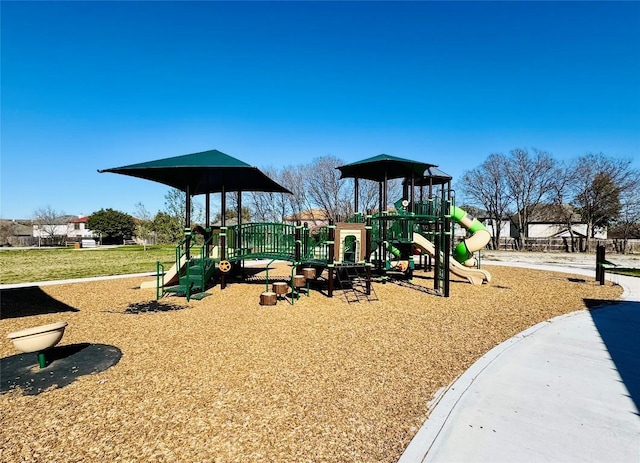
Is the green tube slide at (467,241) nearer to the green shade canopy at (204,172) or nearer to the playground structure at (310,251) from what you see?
the playground structure at (310,251)

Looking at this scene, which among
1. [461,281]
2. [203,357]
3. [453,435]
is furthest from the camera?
[461,281]

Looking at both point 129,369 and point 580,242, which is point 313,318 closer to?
point 129,369

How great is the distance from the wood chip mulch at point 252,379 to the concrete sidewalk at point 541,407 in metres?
0.31

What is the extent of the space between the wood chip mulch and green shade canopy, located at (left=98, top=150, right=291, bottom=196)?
416 cm

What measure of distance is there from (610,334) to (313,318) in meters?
6.27

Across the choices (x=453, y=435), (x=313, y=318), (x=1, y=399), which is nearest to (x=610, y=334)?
(x=453, y=435)

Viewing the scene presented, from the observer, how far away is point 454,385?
15.1ft

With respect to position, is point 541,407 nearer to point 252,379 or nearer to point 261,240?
point 252,379

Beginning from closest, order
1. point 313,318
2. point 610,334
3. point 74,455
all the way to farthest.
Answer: point 74,455
point 610,334
point 313,318

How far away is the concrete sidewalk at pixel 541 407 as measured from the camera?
3221 millimetres

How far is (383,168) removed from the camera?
49.7 feet

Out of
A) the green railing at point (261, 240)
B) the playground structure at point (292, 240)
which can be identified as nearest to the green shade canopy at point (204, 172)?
the playground structure at point (292, 240)

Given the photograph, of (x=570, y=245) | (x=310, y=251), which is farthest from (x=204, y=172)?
(x=570, y=245)

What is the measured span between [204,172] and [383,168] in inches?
303
